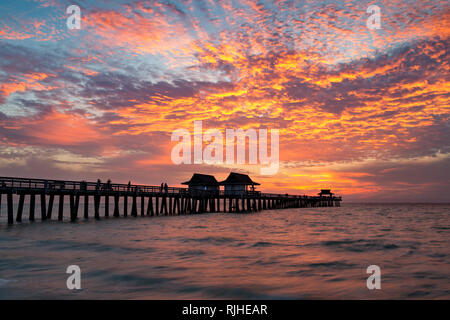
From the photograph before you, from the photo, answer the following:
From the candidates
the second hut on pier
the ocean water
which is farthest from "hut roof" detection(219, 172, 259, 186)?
the ocean water

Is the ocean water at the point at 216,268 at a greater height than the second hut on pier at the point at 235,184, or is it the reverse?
the second hut on pier at the point at 235,184

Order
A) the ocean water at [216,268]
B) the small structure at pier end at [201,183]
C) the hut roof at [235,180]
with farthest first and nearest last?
the small structure at pier end at [201,183] → the hut roof at [235,180] → the ocean water at [216,268]

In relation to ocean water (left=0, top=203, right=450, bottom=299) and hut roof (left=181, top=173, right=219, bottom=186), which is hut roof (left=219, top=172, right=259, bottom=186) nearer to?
hut roof (left=181, top=173, right=219, bottom=186)

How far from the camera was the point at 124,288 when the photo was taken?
358 inches

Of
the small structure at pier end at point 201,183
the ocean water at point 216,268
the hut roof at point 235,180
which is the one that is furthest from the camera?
the small structure at pier end at point 201,183

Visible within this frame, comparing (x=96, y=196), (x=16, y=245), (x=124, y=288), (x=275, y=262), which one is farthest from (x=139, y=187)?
(x=124, y=288)

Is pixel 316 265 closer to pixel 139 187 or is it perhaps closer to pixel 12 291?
pixel 12 291

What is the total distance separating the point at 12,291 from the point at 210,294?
194 inches

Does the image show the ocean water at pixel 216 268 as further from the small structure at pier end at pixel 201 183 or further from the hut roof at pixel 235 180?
the small structure at pier end at pixel 201 183

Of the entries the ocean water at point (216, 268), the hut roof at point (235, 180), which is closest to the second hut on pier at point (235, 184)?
the hut roof at point (235, 180)

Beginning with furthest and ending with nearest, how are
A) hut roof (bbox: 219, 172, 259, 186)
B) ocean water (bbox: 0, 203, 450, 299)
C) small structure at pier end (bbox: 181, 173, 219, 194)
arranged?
small structure at pier end (bbox: 181, 173, 219, 194), hut roof (bbox: 219, 172, 259, 186), ocean water (bbox: 0, 203, 450, 299)

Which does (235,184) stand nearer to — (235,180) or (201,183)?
(235,180)

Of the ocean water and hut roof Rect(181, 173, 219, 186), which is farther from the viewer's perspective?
hut roof Rect(181, 173, 219, 186)
